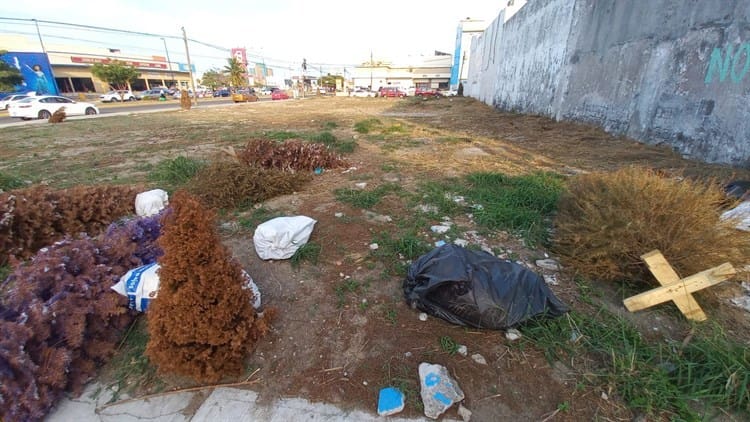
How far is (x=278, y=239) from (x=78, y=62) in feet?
160

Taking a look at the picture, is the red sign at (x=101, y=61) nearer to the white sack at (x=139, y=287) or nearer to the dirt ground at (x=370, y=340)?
the dirt ground at (x=370, y=340)

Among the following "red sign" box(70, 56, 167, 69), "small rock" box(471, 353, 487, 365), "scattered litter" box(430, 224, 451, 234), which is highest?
"red sign" box(70, 56, 167, 69)

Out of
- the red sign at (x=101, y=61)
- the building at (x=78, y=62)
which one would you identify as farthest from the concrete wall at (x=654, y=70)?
the red sign at (x=101, y=61)

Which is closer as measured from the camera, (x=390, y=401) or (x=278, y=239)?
(x=390, y=401)

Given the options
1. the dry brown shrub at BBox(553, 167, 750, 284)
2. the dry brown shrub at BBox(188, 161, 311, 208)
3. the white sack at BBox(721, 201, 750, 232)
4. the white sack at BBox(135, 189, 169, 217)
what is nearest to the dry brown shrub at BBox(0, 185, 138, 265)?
the white sack at BBox(135, 189, 169, 217)

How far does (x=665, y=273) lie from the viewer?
188cm

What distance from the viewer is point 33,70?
29.1 meters

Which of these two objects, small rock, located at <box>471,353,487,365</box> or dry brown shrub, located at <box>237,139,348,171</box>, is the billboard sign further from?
small rock, located at <box>471,353,487,365</box>

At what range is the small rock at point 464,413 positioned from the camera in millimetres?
1395

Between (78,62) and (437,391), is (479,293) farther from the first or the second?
(78,62)

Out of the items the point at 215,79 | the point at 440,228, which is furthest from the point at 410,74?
the point at 440,228

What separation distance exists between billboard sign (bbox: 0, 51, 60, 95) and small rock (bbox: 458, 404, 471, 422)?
138 ft

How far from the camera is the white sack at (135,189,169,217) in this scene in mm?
3256

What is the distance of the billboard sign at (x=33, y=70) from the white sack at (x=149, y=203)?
38465 mm
